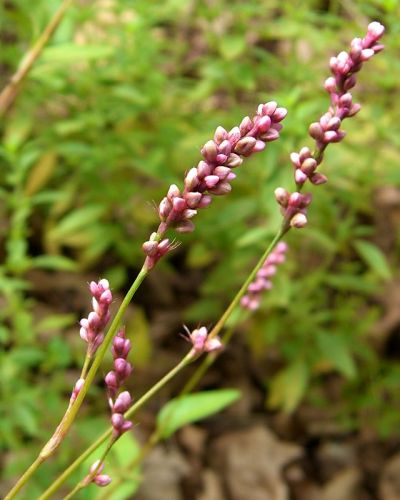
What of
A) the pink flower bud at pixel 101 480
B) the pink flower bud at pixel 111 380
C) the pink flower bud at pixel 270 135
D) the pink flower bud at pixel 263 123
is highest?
the pink flower bud at pixel 263 123

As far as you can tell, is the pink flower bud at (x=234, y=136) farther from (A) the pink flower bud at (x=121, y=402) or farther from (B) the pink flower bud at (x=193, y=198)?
(A) the pink flower bud at (x=121, y=402)

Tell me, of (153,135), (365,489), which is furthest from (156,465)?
(153,135)

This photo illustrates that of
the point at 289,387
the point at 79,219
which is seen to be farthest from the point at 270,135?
the point at 289,387

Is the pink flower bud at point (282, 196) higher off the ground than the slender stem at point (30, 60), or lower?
lower

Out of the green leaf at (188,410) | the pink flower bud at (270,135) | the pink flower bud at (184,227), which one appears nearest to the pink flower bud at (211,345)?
the pink flower bud at (184,227)

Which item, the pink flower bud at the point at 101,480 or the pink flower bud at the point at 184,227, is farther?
the pink flower bud at the point at 101,480

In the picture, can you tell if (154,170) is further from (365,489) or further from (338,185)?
(365,489)
